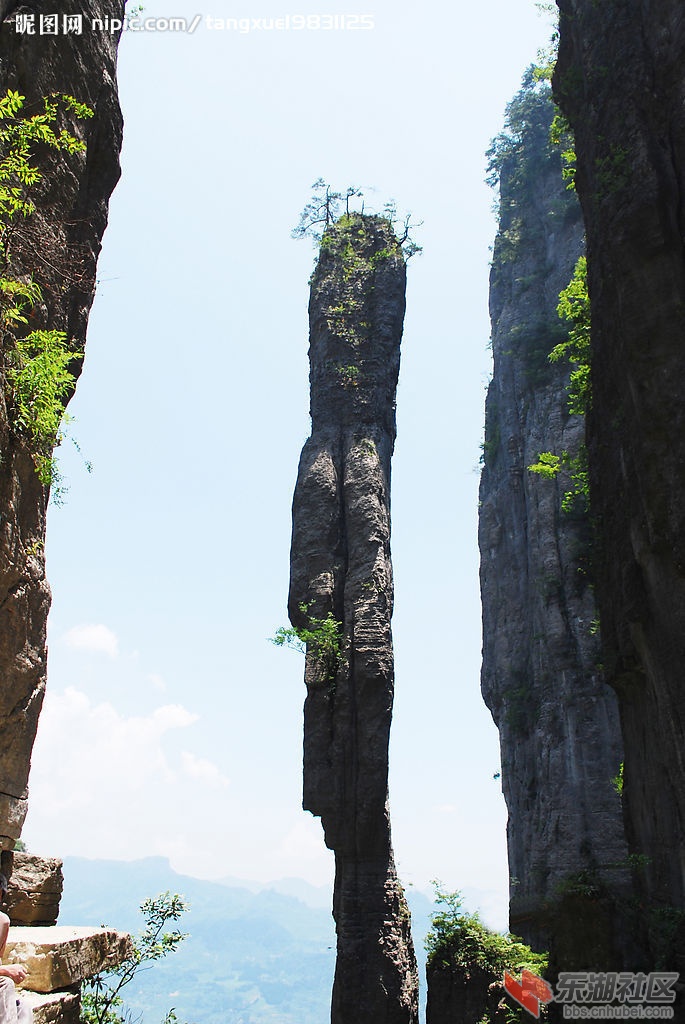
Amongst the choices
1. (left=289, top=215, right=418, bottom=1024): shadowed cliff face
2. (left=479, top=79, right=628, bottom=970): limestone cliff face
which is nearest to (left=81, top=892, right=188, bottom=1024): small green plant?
(left=289, top=215, right=418, bottom=1024): shadowed cliff face

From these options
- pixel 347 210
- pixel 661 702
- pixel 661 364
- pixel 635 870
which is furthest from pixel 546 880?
pixel 347 210

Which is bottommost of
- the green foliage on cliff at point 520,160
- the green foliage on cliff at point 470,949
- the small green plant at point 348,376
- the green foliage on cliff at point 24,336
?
the green foliage on cliff at point 470,949

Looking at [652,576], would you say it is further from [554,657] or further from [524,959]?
[554,657]

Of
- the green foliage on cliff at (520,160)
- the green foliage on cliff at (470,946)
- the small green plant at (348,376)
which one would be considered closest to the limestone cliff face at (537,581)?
the green foliage on cliff at (520,160)

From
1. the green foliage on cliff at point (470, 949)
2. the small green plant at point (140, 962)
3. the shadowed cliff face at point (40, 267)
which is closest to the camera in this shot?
the shadowed cliff face at point (40, 267)

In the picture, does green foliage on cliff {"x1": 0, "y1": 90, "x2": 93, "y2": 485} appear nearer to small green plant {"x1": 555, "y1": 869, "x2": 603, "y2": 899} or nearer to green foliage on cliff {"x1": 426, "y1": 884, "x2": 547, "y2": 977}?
small green plant {"x1": 555, "y1": 869, "x2": 603, "y2": 899}

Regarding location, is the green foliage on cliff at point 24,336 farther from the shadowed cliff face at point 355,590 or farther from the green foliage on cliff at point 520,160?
the green foliage on cliff at point 520,160

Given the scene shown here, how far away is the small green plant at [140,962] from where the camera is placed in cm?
851

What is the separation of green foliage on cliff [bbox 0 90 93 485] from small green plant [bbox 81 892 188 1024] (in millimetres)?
4912

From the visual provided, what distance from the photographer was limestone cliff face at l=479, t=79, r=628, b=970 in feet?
94.4

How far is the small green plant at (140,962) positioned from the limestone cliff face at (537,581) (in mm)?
14341

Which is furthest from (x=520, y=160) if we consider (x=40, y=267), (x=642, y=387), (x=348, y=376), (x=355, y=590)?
(x=40, y=267)

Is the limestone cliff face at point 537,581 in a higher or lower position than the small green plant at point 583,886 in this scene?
higher

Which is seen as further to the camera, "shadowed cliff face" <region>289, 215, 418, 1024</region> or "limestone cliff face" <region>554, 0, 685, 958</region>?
"shadowed cliff face" <region>289, 215, 418, 1024</region>
